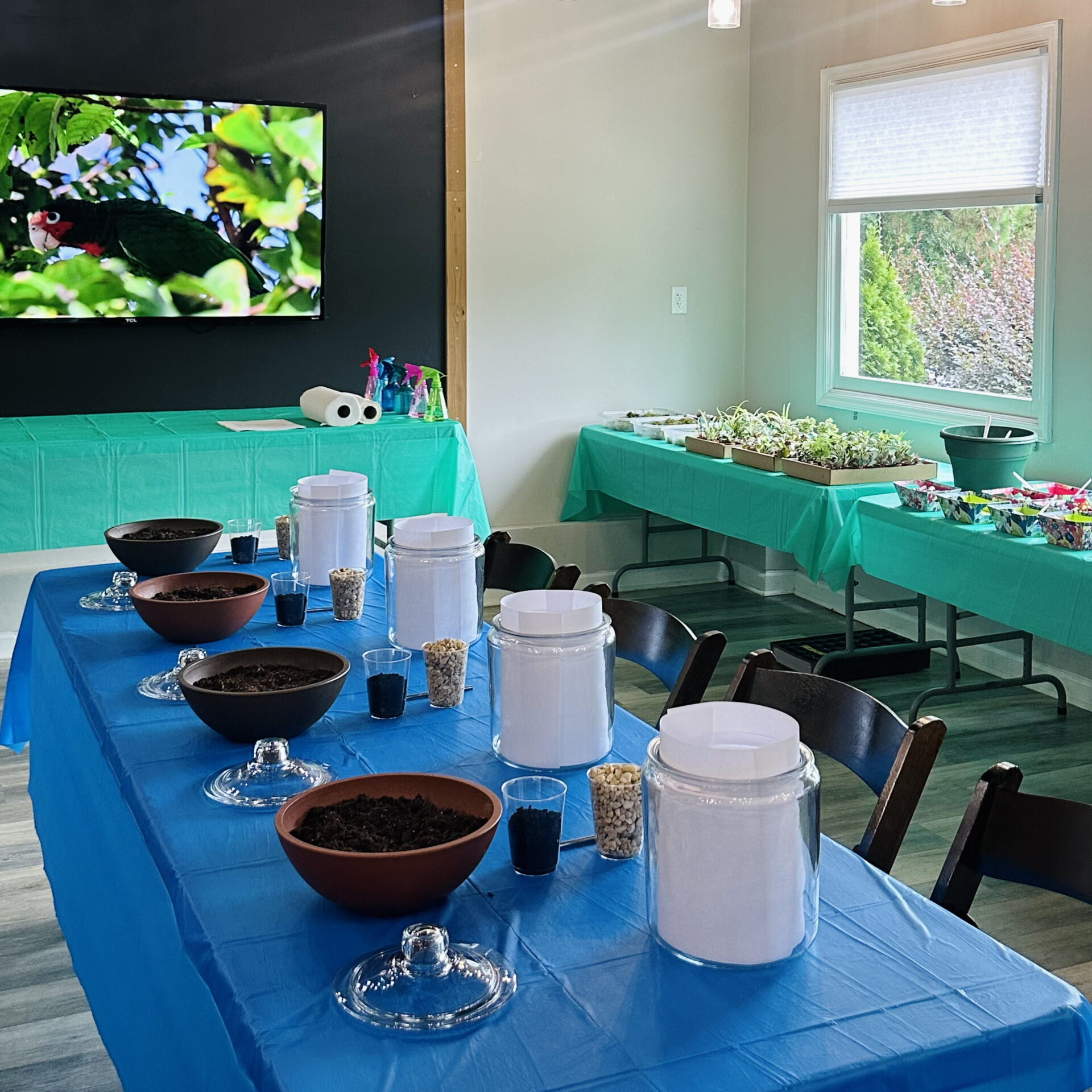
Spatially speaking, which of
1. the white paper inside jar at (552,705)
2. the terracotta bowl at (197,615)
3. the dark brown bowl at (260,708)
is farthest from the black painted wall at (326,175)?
the white paper inside jar at (552,705)

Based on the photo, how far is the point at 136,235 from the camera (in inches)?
191

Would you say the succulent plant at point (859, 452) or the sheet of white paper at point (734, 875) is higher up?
the succulent plant at point (859, 452)

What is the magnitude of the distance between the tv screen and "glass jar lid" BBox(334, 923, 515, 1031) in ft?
13.5

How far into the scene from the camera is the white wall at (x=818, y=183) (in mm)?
4230

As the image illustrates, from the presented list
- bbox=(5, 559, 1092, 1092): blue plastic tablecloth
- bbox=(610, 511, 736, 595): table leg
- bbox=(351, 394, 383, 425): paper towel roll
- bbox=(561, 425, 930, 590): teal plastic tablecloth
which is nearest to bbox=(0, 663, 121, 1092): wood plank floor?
bbox=(5, 559, 1092, 1092): blue plastic tablecloth

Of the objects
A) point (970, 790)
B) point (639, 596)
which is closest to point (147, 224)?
point (639, 596)

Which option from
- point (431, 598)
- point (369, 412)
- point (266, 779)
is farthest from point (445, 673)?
point (369, 412)

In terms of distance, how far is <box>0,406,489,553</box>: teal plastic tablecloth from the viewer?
14.1ft

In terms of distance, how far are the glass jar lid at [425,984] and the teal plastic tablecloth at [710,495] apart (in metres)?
3.25

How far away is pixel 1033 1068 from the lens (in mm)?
1158

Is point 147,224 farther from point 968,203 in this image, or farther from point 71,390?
point 968,203

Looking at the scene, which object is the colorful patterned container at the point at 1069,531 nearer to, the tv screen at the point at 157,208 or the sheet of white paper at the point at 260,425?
the sheet of white paper at the point at 260,425

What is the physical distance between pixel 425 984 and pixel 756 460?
3.68m

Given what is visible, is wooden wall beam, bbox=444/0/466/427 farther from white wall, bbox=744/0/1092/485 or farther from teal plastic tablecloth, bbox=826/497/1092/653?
teal plastic tablecloth, bbox=826/497/1092/653
